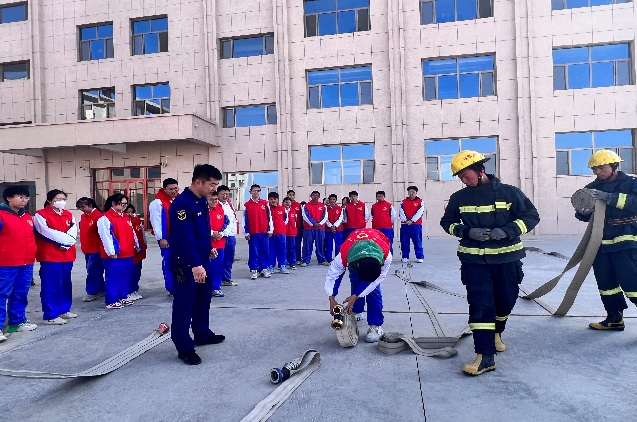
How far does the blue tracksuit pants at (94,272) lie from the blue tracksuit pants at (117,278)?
0.73 m

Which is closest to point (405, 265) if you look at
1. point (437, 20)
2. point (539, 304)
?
point (539, 304)

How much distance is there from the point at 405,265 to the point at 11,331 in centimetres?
707

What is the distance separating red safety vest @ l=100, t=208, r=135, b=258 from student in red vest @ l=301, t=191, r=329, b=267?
A: 4.58m

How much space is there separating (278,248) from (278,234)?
315 mm

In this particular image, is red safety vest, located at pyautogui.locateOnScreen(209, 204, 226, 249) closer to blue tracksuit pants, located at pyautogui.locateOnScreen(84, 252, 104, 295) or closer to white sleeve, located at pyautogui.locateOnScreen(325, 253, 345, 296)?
blue tracksuit pants, located at pyautogui.locateOnScreen(84, 252, 104, 295)

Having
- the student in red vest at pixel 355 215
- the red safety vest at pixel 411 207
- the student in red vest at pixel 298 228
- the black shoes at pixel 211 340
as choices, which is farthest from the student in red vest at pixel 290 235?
the black shoes at pixel 211 340

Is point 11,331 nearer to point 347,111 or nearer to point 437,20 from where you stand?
point 347,111

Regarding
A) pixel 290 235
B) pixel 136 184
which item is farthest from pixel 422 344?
pixel 136 184

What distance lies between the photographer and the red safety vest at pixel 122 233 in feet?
18.7

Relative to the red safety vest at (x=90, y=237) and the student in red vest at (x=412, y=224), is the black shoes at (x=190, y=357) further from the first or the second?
the student in red vest at (x=412, y=224)

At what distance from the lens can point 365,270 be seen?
135 inches

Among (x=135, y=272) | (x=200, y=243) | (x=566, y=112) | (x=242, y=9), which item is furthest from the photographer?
(x=242, y=9)

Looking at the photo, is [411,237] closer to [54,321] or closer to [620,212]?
[620,212]

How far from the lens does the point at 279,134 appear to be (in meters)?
15.9
